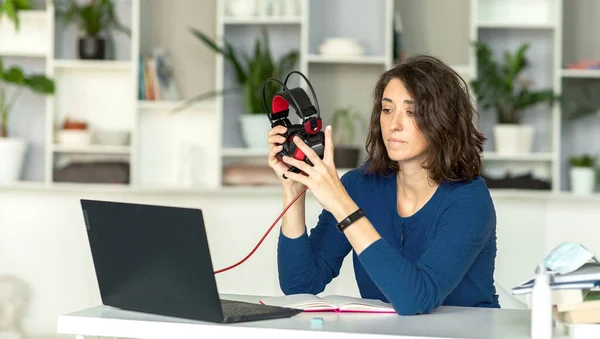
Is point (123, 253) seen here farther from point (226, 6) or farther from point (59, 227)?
point (226, 6)

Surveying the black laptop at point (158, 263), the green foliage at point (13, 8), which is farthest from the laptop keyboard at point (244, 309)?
the green foliage at point (13, 8)

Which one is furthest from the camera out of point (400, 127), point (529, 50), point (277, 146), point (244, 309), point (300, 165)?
point (529, 50)

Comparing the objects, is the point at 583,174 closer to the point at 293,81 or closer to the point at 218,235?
the point at 293,81

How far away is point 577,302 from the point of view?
60.6 inches

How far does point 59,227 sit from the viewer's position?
3854 mm

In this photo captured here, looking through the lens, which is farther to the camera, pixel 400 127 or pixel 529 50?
pixel 529 50

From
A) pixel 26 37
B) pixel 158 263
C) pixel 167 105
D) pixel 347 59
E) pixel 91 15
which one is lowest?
pixel 158 263

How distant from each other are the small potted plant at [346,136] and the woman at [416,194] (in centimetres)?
226

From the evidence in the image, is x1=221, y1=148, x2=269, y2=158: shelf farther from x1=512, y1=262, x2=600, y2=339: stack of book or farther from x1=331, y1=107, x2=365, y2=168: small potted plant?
x1=512, y1=262, x2=600, y2=339: stack of book

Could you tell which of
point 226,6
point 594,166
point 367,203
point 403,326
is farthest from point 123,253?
point 594,166

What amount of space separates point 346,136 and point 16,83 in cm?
172

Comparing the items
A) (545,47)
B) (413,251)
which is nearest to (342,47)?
(545,47)

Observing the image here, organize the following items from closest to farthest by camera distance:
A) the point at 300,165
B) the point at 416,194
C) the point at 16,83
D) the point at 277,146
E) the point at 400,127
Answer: the point at 300,165, the point at 277,146, the point at 400,127, the point at 416,194, the point at 16,83

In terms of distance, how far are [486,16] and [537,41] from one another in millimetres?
323
